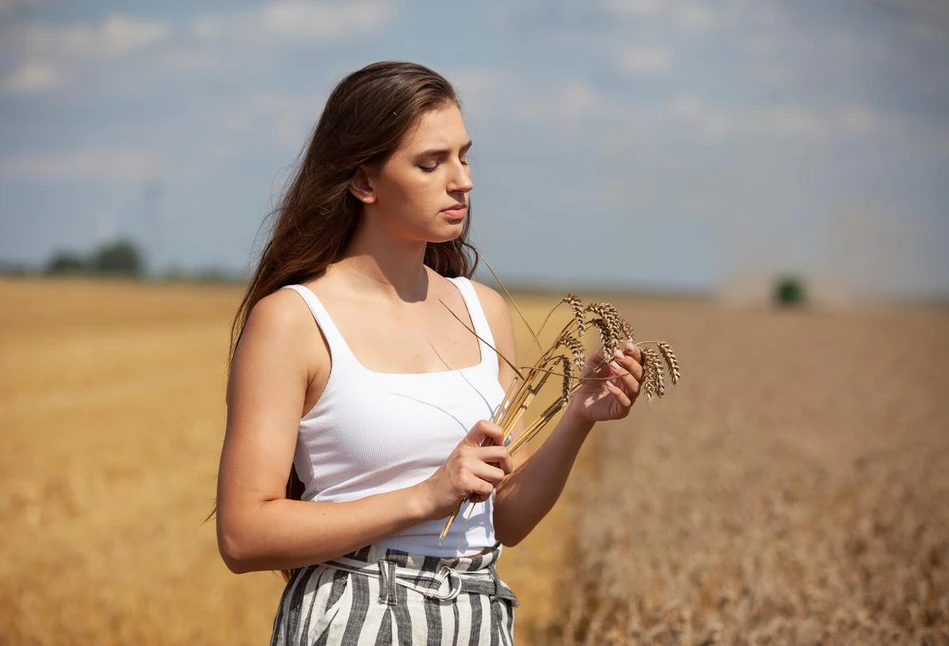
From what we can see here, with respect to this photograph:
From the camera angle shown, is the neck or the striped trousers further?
the neck

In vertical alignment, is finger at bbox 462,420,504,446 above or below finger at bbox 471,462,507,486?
above

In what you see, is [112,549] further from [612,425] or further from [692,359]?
[692,359]

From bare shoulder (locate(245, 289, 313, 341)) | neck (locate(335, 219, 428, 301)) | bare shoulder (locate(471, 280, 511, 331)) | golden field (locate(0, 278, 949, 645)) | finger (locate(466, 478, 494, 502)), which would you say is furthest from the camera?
golden field (locate(0, 278, 949, 645))

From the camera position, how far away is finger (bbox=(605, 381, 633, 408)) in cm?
220

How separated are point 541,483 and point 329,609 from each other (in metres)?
0.56

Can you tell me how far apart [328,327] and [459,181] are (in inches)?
16.5

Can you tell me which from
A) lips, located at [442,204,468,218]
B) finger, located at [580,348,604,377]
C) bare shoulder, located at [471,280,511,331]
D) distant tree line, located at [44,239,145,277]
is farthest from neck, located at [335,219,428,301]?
distant tree line, located at [44,239,145,277]

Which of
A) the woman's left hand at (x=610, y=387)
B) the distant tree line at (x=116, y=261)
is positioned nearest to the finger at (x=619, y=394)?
the woman's left hand at (x=610, y=387)

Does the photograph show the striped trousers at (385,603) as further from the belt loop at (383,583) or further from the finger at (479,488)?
the finger at (479,488)

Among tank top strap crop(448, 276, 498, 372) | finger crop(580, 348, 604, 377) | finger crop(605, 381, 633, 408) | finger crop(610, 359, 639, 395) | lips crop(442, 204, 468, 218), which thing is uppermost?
lips crop(442, 204, 468, 218)

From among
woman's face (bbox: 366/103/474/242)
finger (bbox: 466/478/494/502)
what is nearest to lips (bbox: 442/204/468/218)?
woman's face (bbox: 366/103/474/242)

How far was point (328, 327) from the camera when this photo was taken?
2.12 meters

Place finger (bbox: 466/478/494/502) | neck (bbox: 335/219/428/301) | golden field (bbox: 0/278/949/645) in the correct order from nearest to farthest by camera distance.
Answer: finger (bbox: 466/478/494/502)
neck (bbox: 335/219/428/301)
golden field (bbox: 0/278/949/645)

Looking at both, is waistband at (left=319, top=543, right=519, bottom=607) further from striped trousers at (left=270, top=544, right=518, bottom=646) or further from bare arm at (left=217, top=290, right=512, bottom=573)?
bare arm at (left=217, top=290, right=512, bottom=573)
